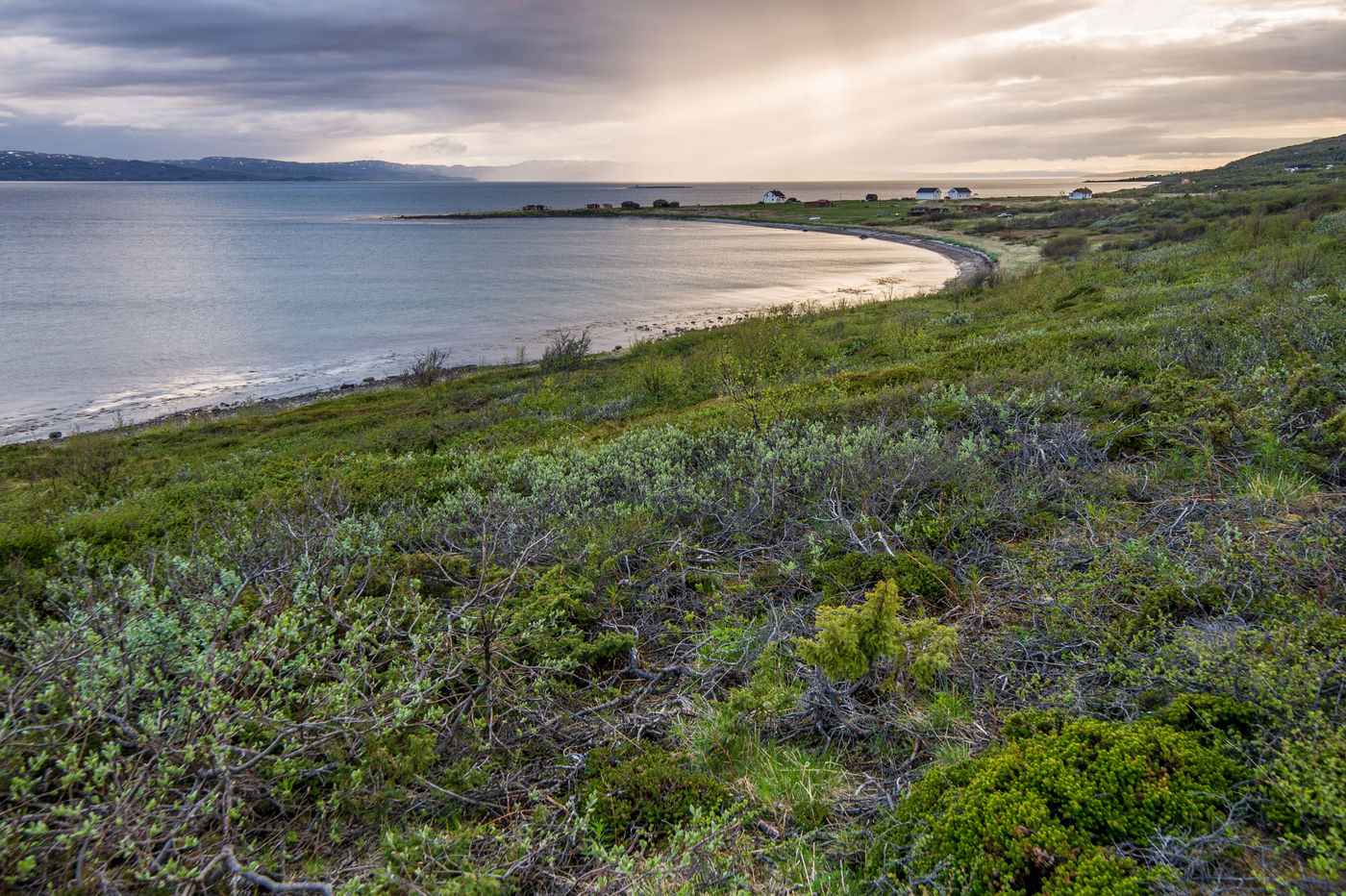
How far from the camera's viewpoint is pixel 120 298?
128 ft

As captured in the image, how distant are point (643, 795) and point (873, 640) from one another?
1.32 metres

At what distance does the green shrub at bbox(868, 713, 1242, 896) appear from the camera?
2.11 m

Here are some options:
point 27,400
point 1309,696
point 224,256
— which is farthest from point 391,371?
point 224,256

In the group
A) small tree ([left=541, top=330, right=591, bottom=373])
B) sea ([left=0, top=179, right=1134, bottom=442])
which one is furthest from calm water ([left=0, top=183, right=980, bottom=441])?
small tree ([left=541, top=330, right=591, bottom=373])

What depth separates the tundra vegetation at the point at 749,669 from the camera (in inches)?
89.9

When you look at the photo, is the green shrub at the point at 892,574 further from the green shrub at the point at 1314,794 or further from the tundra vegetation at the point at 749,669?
the green shrub at the point at 1314,794

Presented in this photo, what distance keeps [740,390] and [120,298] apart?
46.0 meters

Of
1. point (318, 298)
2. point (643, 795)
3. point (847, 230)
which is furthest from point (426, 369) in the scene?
point (847, 230)

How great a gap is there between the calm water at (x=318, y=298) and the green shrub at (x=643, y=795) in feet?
78.0

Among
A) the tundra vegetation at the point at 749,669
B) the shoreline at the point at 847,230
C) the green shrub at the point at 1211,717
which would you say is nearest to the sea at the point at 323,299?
the shoreline at the point at 847,230

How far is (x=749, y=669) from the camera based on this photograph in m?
3.81

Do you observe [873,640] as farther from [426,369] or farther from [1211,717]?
[426,369]

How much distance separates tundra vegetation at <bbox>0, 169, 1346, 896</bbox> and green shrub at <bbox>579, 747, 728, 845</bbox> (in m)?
0.02

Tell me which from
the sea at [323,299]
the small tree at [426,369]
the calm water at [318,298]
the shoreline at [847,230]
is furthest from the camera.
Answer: the shoreline at [847,230]
